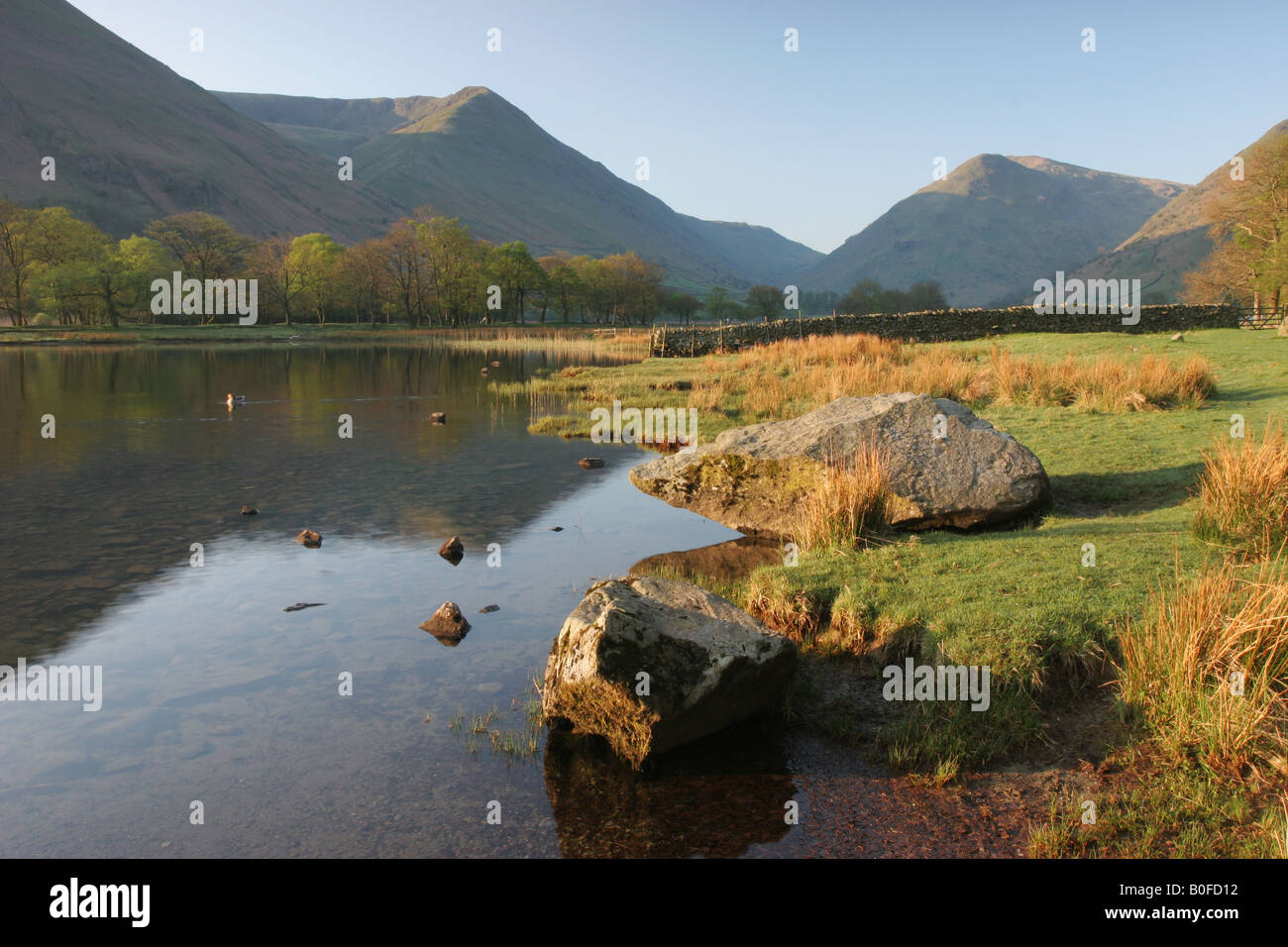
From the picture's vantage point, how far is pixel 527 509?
15664 millimetres

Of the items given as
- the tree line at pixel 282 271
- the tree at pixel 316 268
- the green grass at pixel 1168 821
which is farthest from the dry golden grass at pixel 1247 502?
the tree at pixel 316 268

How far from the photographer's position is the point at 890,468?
37.7 feet

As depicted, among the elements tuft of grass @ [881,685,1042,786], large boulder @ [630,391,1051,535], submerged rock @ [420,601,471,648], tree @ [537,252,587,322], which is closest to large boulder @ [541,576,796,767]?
tuft of grass @ [881,685,1042,786]

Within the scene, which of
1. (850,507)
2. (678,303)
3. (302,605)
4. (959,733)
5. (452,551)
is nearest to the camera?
(959,733)

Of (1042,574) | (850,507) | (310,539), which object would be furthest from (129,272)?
(1042,574)

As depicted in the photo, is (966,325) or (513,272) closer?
(966,325)

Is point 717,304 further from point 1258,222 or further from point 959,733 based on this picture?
point 959,733

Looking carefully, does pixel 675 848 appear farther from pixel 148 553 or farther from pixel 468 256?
pixel 468 256

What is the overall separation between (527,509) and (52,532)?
8126 millimetres

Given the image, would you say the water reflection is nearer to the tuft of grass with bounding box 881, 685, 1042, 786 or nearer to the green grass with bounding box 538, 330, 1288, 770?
the tuft of grass with bounding box 881, 685, 1042, 786

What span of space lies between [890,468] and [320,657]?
315 inches

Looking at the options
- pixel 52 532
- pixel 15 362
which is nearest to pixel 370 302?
pixel 15 362

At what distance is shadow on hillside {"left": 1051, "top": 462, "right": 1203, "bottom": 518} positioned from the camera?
38.5 feet

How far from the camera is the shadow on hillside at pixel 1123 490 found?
11.7 m
